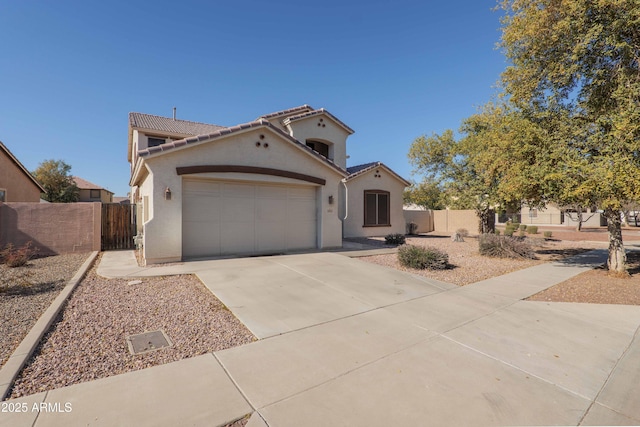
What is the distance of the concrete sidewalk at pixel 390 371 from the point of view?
9.16ft

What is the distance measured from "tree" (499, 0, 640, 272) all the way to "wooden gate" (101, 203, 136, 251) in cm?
1503

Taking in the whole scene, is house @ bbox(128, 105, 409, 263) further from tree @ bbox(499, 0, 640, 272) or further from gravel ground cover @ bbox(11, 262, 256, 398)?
tree @ bbox(499, 0, 640, 272)

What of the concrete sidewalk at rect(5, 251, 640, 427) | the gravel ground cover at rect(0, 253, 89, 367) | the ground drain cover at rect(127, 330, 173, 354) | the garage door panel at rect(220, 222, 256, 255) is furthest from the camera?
the garage door panel at rect(220, 222, 256, 255)

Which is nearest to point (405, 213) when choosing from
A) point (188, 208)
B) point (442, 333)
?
point (188, 208)

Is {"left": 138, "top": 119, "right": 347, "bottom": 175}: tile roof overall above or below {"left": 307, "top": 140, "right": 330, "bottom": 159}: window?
below

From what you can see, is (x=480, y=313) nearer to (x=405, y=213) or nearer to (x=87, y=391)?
(x=87, y=391)

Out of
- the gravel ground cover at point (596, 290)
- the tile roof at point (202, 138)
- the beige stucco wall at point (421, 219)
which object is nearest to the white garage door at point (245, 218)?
the tile roof at point (202, 138)

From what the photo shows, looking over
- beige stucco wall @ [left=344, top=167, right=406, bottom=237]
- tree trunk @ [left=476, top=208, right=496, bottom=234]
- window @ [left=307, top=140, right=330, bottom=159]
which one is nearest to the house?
beige stucco wall @ [left=344, top=167, right=406, bottom=237]

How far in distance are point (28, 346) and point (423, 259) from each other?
29.0 feet

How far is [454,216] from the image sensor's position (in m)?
26.0

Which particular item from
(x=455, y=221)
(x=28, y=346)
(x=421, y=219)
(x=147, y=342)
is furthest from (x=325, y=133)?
(x=28, y=346)

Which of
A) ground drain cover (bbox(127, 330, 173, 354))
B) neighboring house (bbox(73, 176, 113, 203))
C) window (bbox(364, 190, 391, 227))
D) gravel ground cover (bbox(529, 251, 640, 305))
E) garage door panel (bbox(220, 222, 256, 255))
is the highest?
neighboring house (bbox(73, 176, 113, 203))

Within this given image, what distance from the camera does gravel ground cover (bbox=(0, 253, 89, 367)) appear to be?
4.29m

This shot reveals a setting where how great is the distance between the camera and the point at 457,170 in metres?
19.9
